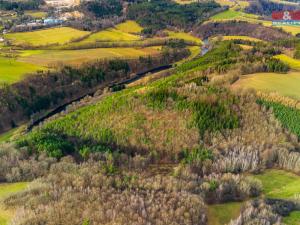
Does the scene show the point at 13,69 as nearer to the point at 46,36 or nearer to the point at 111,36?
the point at 46,36

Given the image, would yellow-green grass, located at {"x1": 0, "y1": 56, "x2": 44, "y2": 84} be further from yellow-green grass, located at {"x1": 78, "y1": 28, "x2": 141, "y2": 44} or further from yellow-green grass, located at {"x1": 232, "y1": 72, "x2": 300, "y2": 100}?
yellow-green grass, located at {"x1": 232, "y1": 72, "x2": 300, "y2": 100}

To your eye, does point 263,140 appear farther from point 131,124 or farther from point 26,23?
point 26,23

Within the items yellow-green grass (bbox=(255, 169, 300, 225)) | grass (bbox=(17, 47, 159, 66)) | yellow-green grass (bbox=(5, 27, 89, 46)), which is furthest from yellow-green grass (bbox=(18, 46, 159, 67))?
yellow-green grass (bbox=(255, 169, 300, 225))

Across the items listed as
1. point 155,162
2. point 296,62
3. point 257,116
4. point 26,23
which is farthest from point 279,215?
point 26,23

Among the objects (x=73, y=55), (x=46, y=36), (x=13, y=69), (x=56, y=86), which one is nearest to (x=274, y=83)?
(x=56, y=86)

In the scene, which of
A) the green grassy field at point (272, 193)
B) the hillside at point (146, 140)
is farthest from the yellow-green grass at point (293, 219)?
the hillside at point (146, 140)

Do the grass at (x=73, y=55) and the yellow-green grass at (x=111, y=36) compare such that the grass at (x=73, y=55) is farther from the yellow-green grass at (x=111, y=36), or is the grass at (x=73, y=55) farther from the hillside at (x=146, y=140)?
the yellow-green grass at (x=111, y=36)
